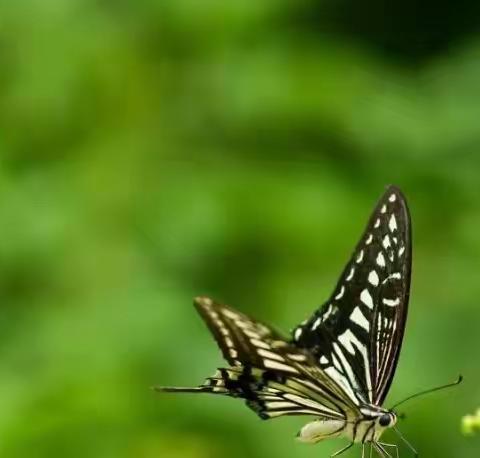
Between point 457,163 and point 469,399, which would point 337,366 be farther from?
point 457,163

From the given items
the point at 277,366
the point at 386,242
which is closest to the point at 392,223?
the point at 386,242

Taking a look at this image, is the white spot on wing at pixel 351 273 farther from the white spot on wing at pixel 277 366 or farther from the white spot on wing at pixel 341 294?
the white spot on wing at pixel 277 366

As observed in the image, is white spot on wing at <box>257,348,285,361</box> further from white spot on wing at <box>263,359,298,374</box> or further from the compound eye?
the compound eye

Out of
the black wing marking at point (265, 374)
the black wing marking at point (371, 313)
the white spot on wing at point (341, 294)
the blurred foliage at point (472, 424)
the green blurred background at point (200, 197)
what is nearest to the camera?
the blurred foliage at point (472, 424)

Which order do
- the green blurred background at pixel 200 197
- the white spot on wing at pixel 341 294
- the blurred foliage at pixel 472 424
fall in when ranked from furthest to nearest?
the green blurred background at pixel 200 197 < the white spot on wing at pixel 341 294 < the blurred foliage at pixel 472 424

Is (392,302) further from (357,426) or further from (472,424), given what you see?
(472,424)

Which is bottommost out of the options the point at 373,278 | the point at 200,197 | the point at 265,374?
the point at 265,374

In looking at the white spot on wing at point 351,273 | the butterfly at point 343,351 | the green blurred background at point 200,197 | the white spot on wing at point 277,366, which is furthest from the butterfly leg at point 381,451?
the green blurred background at point 200,197
